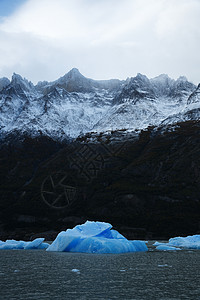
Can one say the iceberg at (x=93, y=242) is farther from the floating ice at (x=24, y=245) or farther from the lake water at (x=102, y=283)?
the lake water at (x=102, y=283)

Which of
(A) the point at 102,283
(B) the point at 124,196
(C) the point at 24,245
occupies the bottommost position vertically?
(C) the point at 24,245

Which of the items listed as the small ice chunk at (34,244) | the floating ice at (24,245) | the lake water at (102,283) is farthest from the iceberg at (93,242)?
the lake water at (102,283)

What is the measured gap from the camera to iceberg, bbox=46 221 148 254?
53.7 metres

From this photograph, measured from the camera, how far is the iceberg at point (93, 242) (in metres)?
53.7

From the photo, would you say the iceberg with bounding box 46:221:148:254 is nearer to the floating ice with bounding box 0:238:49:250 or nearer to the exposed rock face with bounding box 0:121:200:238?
the floating ice with bounding box 0:238:49:250

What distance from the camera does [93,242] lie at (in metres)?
54.0

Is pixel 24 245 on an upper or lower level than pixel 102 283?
lower

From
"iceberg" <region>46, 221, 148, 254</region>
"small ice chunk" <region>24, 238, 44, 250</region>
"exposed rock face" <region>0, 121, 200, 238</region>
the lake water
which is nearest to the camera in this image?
the lake water

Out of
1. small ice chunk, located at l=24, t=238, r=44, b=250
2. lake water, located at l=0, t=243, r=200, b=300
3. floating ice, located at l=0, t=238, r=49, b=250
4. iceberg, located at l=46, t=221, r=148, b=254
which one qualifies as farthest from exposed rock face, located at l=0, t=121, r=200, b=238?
lake water, located at l=0, t=243, r=200, b=300

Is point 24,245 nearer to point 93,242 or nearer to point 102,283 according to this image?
point 93,242

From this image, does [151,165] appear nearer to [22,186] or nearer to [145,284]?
[22,186]

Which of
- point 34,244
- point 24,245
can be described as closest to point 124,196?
point 24,245

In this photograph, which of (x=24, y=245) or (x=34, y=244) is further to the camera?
(x=24, y=245)

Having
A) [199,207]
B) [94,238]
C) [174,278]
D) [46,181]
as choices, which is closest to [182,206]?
[199,207]
